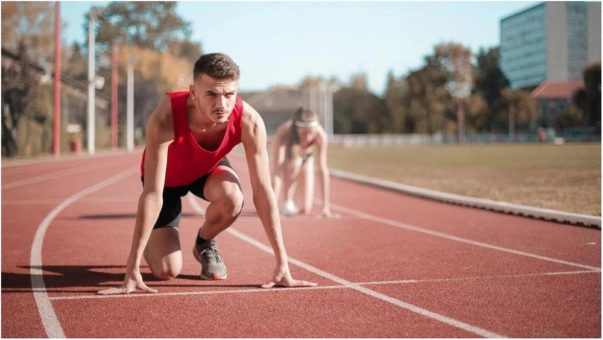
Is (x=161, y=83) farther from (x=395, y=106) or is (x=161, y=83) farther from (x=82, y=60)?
(x=395, y=106)

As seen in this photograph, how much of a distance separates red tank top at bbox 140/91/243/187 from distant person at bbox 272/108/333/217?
499 cm

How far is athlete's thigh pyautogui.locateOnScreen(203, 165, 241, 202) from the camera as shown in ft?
19.1

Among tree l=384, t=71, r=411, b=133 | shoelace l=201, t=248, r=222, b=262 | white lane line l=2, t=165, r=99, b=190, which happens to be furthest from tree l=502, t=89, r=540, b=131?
shoelace l=201, t=248, r=222, b=262

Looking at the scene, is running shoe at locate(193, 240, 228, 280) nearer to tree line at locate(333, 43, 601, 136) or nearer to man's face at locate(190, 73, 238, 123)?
man's face at locate(190, 73, 238, 123)

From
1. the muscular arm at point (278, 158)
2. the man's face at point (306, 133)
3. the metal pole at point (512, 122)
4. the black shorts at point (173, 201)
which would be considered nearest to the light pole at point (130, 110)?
the metal pole at point (512, 122)

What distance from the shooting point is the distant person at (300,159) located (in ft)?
35.8

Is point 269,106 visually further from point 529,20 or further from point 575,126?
point 529,20

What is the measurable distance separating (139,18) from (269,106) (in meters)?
51.1

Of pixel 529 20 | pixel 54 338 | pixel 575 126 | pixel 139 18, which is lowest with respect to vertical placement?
pixel 54 338

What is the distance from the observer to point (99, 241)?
8805mm

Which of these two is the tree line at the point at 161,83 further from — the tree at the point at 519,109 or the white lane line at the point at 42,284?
the white lane line at the point at 42,284

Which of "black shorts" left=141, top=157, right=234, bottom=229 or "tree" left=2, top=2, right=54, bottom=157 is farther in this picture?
"tree" left=2, top=2, right=54, bottom=157

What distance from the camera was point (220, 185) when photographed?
19.2 ft

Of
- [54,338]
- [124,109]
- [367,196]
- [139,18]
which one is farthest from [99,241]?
[124,109]
